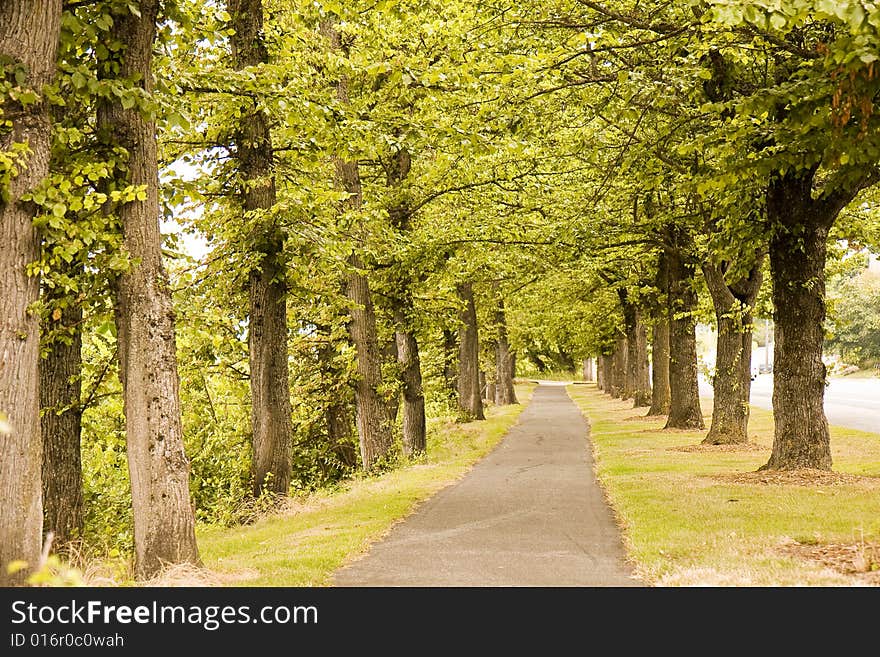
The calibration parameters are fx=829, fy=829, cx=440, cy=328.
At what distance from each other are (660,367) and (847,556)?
2317cm

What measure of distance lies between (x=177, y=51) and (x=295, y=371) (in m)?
12.8

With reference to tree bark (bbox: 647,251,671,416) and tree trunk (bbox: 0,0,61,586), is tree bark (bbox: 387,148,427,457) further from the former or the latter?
tree trunk (bbox: 0,0,61,586)

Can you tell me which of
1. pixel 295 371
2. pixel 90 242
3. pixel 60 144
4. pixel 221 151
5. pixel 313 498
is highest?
pixel 221 151

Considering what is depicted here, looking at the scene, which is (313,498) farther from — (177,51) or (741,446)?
(741,446)

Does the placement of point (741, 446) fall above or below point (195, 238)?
below

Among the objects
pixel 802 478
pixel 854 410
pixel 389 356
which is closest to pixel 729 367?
pixel 802 478

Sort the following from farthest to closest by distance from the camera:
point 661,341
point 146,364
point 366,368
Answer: point 661,341, point 366,368, point 146,364

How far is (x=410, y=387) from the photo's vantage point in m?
22.6

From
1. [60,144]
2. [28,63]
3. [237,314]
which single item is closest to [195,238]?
[237,314]

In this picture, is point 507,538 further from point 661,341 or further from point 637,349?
point 637,349

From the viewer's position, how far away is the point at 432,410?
38.0 metres

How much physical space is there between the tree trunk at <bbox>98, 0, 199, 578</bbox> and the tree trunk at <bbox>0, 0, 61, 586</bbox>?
1154 mm

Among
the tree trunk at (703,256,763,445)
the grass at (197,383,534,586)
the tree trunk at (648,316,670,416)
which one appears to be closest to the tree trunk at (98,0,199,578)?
the grass at (197,383,534,586)
